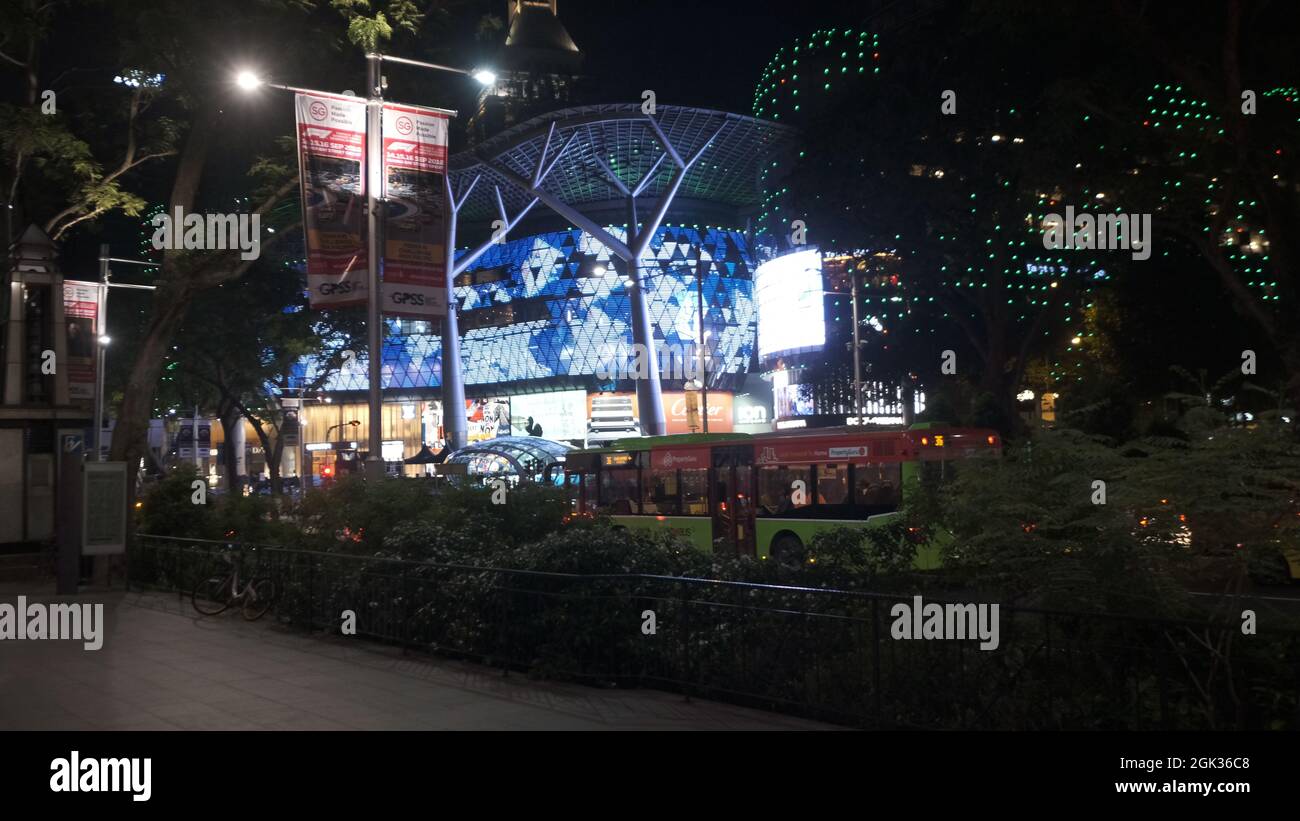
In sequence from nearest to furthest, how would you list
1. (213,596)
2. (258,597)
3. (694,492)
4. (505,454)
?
(258,597) → (213,596) → (694,492) → (505,454)

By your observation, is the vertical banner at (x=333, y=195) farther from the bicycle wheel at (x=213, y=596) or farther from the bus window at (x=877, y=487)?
the bus window at (x=877, y=487)

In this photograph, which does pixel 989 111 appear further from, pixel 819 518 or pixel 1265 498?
pixel 1265 498

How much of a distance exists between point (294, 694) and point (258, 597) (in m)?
6.28

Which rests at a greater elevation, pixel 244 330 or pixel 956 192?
pixel 956 192

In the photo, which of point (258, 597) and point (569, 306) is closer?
point (258, 597)

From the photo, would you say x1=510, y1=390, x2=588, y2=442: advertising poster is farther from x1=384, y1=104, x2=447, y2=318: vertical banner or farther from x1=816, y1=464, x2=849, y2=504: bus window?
x1=384, y1=104, x2=447, y2=318: vertical banner

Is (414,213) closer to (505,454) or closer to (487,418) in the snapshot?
(505,454)

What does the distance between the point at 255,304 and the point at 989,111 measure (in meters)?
26.5

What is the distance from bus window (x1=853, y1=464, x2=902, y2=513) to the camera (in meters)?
21.2

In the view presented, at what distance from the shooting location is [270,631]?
14.9 meters

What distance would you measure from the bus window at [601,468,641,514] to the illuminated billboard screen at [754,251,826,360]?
30234mm

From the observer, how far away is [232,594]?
1650 centimetres

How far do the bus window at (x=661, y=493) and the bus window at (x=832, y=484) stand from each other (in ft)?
13.1

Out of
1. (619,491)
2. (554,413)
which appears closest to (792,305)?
(619,491)
